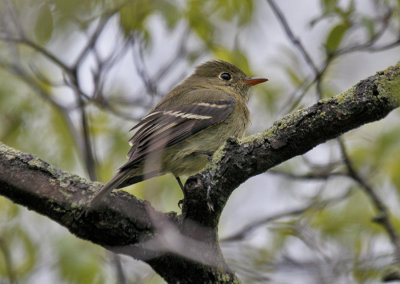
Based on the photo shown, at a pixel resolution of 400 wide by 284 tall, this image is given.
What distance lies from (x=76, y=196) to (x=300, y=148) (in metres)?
1.54

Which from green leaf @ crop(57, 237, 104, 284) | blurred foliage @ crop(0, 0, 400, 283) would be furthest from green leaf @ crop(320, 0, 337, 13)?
green leaf @ crop(57, 237, 104, 284)

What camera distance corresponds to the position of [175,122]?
5.54 m

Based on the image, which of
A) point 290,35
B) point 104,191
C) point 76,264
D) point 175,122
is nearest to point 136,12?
point 175,122

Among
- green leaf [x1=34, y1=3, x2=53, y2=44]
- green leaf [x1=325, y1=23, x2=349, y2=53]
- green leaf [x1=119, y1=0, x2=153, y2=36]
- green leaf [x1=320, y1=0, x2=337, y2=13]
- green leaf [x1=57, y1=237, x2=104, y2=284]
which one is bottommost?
green leaf [x1=57, y1=237, x2=104, y2=284]

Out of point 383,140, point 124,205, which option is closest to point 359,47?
point 383,140

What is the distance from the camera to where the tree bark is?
3.56 meters

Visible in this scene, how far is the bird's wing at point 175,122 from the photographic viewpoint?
510 centimetres

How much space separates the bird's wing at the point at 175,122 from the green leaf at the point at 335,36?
1.37 metres

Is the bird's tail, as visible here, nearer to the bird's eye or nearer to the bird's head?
the bird's head

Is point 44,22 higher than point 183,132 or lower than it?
lower

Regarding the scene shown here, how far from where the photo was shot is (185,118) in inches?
220

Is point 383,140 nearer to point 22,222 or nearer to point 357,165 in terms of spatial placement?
point 357,165

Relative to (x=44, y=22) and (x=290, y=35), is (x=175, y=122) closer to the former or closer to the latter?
(x=290, y=35)

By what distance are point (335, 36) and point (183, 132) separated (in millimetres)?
1612
